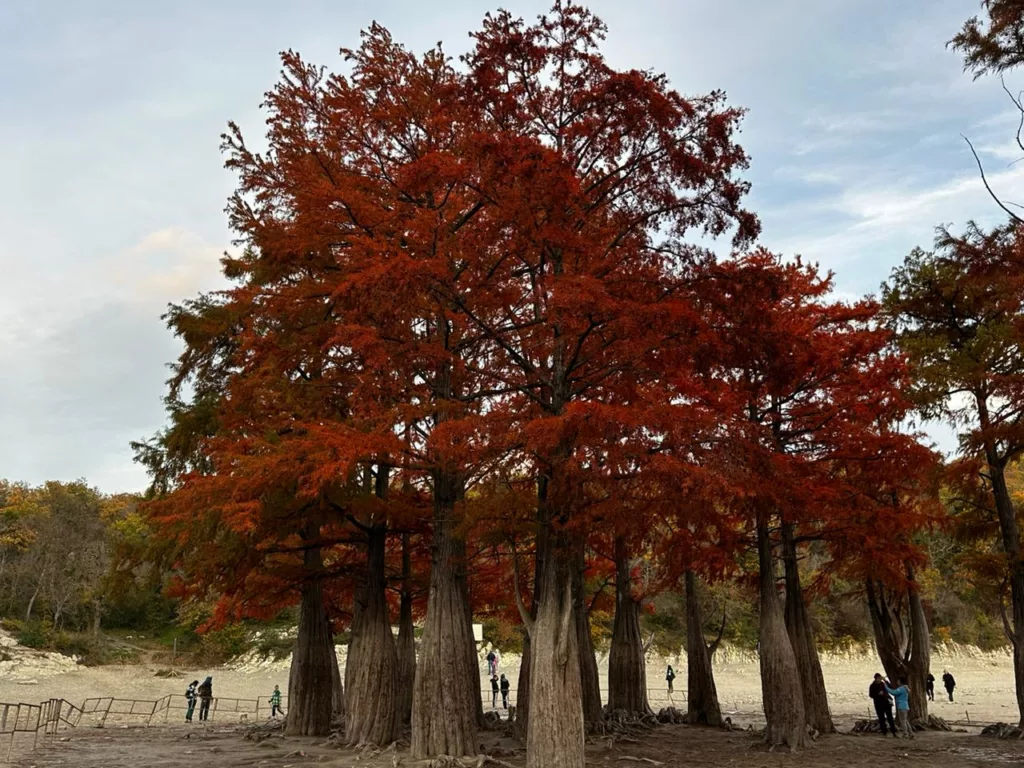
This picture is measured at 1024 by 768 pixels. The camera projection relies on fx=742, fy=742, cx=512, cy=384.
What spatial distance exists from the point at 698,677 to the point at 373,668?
458 inches

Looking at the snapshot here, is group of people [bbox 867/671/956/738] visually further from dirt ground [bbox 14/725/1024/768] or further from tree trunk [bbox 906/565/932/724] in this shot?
tree trunk [bbox 906/565/932/724]

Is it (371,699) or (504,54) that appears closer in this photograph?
(504,54)

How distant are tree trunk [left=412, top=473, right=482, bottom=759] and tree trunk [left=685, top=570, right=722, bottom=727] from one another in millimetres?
10481

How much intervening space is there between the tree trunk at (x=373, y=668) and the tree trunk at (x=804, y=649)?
10.3 meters

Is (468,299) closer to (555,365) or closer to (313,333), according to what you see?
(555,365)

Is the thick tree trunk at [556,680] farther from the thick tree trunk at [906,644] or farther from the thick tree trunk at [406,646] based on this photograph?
the thick tree trunk at [906,644]

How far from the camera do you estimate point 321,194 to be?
48.9 ft

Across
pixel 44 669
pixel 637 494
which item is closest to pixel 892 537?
pixel 637 494

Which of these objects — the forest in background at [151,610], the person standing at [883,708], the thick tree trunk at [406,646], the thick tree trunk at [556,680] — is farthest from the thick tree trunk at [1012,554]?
the forest in background at [151,610]

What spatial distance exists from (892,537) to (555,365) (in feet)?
35.3

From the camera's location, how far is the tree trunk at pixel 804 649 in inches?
765

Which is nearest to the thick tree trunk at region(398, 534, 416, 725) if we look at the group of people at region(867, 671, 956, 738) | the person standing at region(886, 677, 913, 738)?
the group of people at region(867, 671, 956, 738)

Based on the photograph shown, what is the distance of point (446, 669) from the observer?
47.2ft

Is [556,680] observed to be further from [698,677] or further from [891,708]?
[698,677]
